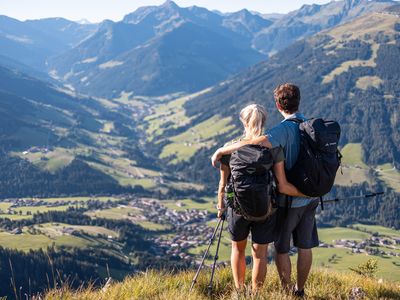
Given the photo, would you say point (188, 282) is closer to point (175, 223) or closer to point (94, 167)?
point (175, 223)

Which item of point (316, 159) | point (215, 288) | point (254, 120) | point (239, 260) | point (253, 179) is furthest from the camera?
point (215, 288)

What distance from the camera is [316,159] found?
7.69 metres

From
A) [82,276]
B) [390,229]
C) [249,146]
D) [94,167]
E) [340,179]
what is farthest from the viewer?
[94,167]

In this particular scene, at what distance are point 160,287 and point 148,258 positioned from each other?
94.7 meters

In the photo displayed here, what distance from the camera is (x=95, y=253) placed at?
98938 mm

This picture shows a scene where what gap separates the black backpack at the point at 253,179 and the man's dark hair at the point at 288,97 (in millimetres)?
1179

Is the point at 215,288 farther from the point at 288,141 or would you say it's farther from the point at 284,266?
the point at 288,141

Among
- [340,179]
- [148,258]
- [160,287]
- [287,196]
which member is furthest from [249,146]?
[340,179]

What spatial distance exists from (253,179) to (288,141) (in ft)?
3.31

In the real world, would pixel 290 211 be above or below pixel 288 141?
below

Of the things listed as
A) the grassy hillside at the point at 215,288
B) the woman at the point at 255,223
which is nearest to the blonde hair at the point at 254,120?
the woman at the point at 255,223

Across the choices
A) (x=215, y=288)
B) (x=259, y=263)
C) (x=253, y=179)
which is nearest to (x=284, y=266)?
(x=259, y=263)

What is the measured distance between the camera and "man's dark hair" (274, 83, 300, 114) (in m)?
8.07

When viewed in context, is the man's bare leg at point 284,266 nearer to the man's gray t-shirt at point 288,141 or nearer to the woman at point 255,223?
the woman at point 255,223
